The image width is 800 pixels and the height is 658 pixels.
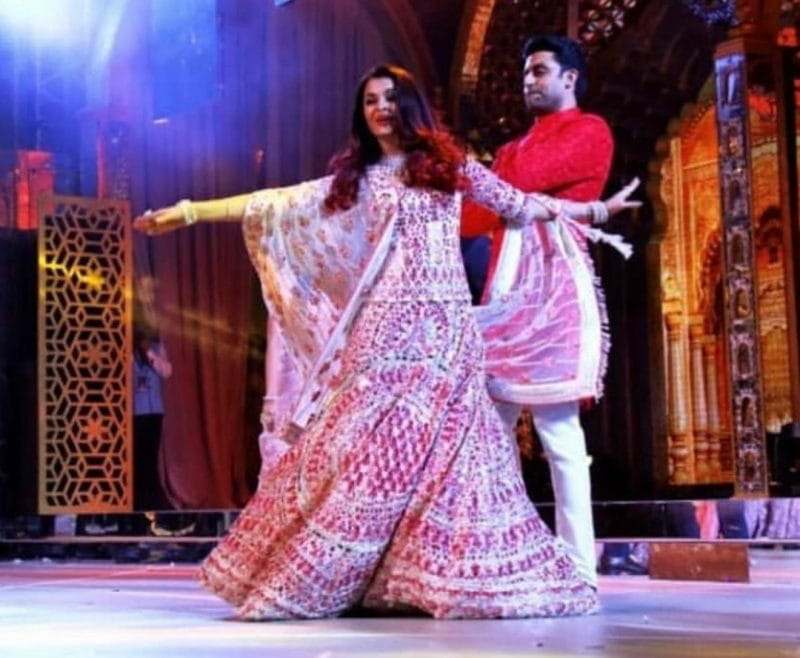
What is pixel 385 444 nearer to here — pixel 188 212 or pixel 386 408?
pixel 386 408

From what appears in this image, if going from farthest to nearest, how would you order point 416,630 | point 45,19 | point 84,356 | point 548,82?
1. point 45,19
2. point 84,356
3. point 548,82
4. point 416,630

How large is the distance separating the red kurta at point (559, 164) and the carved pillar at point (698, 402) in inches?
224

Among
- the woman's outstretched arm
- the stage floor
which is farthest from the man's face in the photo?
the stage floor

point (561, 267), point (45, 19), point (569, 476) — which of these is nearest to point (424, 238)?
point (561, 267)

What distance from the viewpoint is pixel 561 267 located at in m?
3.50

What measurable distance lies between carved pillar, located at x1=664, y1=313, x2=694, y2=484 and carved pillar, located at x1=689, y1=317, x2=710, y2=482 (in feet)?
0.13

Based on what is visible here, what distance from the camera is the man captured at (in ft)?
11.3

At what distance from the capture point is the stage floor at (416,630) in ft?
7.82

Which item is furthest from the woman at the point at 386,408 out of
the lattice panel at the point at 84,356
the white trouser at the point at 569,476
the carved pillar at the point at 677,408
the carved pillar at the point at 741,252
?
the carved pillar at the point at 677,408

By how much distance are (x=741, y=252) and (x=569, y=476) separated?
149 inches

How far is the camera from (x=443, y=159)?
10.8ft

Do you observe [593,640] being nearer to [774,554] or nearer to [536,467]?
[774,554]

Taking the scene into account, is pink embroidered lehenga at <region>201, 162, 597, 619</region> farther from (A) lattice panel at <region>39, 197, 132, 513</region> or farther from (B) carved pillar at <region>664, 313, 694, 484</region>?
(B) carved pillar at <region>664, 313, 694, 484</region>

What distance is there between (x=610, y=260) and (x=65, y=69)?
343 cm
